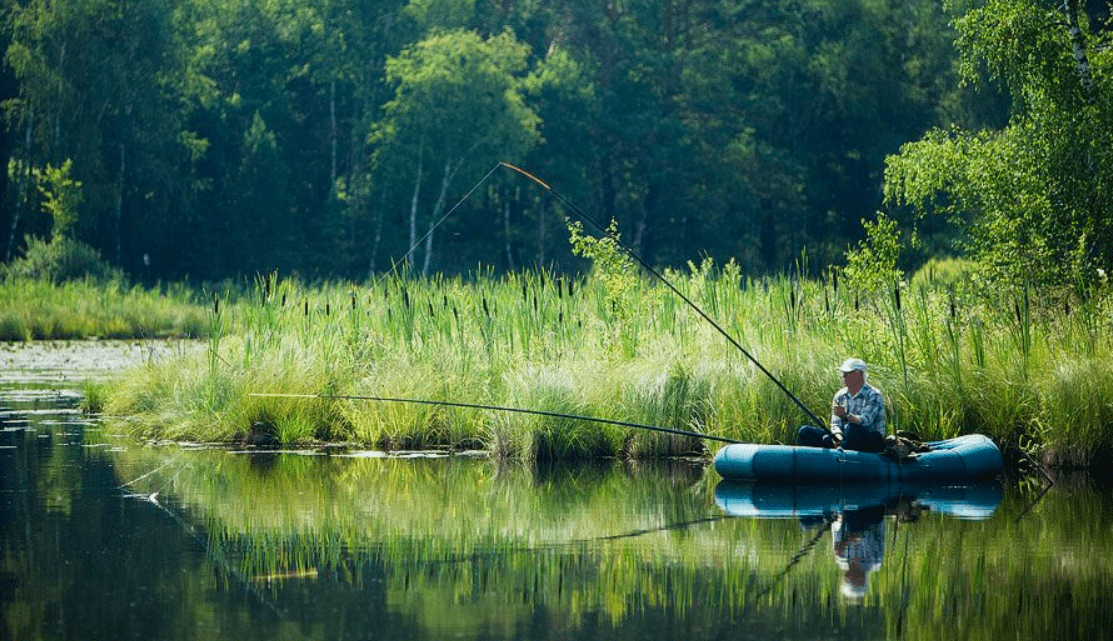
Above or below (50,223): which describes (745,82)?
above

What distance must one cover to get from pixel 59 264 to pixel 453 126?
1549cm

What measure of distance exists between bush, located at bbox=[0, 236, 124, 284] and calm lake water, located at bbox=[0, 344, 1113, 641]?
27032 mm

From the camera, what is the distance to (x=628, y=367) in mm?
14883

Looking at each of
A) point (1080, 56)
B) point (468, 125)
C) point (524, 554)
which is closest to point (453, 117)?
point (468, 125)

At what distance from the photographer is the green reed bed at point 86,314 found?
31125mm

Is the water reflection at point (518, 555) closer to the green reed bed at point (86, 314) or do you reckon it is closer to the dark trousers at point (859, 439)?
the dark trousers at point (859, 439)

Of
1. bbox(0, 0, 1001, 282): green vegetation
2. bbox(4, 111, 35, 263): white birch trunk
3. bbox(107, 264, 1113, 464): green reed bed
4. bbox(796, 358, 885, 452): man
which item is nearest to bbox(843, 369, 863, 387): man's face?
bbox(796, 358, 885, 452): man

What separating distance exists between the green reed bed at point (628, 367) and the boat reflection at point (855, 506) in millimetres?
1485

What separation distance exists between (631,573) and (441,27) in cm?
4823

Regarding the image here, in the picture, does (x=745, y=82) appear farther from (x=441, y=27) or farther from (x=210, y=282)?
(x=210, y=282)

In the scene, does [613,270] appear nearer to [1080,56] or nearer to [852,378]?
[852,378]

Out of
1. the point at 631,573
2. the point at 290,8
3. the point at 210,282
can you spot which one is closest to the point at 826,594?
the point at 631,573

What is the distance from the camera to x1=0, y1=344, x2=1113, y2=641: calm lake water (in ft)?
24.7

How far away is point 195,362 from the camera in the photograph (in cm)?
1686
